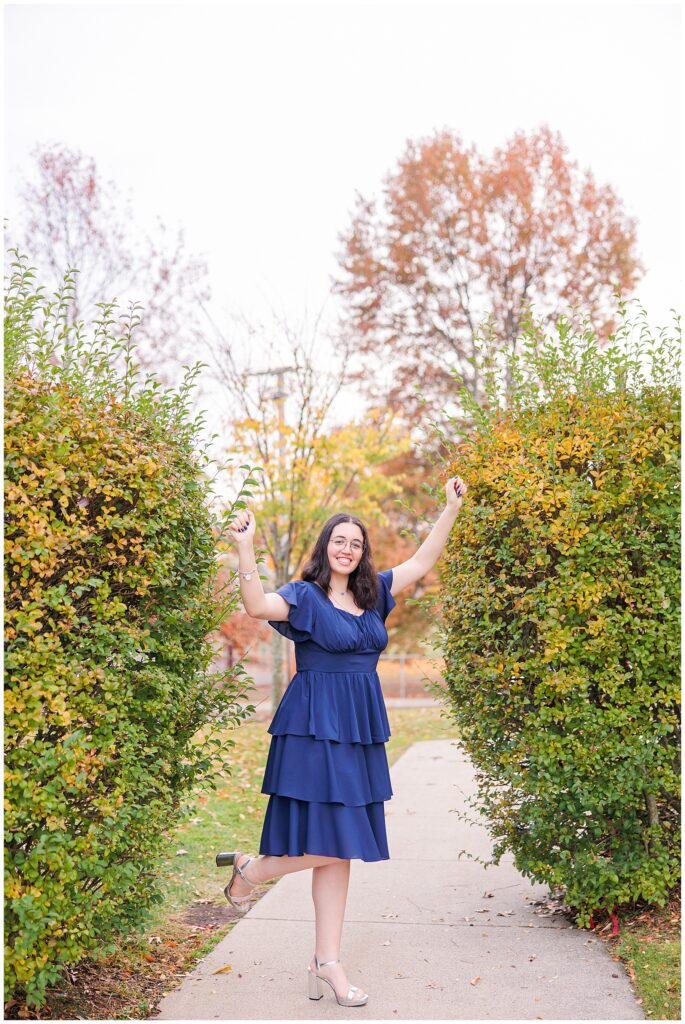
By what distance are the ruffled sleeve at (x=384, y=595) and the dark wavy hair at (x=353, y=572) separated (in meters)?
0.06

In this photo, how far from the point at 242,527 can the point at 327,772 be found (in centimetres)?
106

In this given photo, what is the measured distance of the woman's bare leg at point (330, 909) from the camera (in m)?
3.67

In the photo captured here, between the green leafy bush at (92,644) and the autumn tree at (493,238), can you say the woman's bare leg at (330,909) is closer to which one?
the green leafy bush at (92,644)

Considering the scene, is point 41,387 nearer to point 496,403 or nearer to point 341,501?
point 496,403

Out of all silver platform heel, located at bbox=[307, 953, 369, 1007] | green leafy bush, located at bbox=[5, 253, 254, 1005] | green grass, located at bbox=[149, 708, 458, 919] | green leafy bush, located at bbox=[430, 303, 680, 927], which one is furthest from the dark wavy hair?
silver platform heel, located at bbox=[307, 953, 369, 1007]

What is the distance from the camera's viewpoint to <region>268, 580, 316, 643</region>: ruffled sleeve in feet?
12.4

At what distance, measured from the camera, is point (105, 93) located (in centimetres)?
1264

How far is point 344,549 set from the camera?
3.93 metres

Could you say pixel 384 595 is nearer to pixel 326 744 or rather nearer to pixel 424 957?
pixel 326 744

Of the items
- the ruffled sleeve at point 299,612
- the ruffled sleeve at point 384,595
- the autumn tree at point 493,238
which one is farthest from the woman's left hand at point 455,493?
the autumn tree at point 493,238

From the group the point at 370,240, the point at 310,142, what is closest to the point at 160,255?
the point at 310,142

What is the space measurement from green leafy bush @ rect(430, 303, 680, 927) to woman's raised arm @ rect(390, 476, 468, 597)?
0.17 m

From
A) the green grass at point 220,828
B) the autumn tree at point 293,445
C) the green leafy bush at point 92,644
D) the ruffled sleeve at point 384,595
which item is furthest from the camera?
the autumn tree at point 293,445

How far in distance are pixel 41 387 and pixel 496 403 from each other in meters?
2.34
